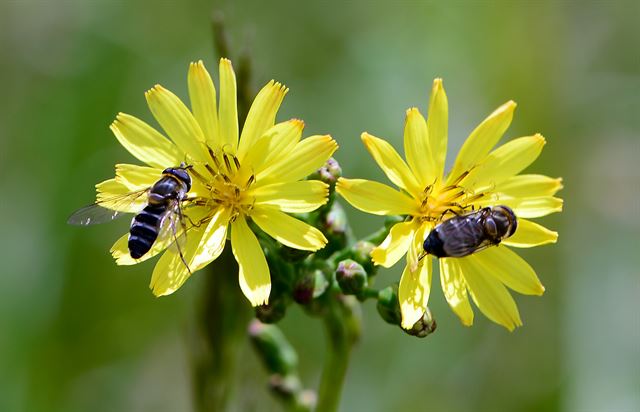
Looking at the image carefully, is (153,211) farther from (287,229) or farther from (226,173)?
(287,229)

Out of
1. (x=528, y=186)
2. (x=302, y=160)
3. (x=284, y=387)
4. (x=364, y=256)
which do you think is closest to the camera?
(x=302, y=160)

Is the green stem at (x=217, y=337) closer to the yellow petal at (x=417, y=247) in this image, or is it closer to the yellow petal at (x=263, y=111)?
the yellow petal at (x=263, y=111)

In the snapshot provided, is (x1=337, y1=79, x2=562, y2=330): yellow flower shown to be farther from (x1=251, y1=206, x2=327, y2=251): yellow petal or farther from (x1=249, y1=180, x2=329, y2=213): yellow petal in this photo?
(x1=251, y1=206, x2=327, y2=251): yellow petal

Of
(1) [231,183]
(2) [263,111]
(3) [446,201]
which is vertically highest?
(2) [263,111]

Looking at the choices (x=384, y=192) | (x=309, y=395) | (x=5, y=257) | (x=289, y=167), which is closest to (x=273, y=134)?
(x=289, y=167)

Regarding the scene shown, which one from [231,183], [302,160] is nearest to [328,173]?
[302,160]

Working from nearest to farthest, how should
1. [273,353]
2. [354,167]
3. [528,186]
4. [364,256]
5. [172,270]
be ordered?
1. [172,270]
2. [364,256]
3. [528,186]
4. [273,353]
5. [354,167]

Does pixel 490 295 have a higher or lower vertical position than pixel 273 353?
higher
